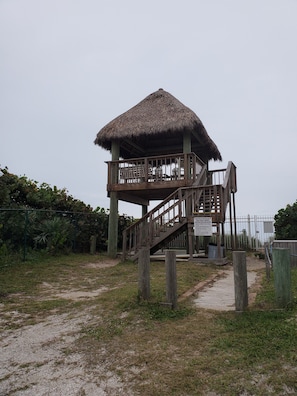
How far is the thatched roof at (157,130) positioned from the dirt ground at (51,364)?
875 cm

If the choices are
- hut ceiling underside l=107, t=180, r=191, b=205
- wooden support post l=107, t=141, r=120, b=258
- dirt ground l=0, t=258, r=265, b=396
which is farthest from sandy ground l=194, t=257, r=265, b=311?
wooden support post l=107, t=141, r=120, b=258

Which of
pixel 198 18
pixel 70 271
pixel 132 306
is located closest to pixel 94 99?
pixel 198 18

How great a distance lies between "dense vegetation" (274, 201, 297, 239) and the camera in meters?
13.0

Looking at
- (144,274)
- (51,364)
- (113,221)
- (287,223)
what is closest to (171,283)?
(144,274)

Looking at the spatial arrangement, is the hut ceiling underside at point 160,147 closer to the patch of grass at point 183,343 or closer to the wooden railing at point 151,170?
the wooden railing at point 151,170

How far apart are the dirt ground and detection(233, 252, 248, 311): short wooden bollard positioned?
0.55m

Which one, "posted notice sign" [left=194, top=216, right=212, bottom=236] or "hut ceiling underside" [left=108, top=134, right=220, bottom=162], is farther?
"hut ceiling underside" [left=108, top=134, right=220, bottom=162]

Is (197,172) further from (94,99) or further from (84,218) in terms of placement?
(94,99)

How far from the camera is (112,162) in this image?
12.4 m

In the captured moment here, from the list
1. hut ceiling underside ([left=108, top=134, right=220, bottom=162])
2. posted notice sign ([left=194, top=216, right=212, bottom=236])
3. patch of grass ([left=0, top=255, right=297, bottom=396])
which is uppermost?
hut ceiling underside ([left=108, top=134, right=220, bottom=162])

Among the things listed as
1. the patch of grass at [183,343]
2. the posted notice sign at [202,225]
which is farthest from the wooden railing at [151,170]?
the patch of grass at [183,343]

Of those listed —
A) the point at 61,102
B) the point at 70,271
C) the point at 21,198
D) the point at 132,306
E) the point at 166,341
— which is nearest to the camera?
the point at 166,341

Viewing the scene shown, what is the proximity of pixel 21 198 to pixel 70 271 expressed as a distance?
6.00 meters

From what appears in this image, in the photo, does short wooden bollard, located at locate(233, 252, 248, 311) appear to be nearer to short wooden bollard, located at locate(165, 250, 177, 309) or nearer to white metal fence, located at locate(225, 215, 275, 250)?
short wooden bollard, located at locate(165, 250, 177, 309)
